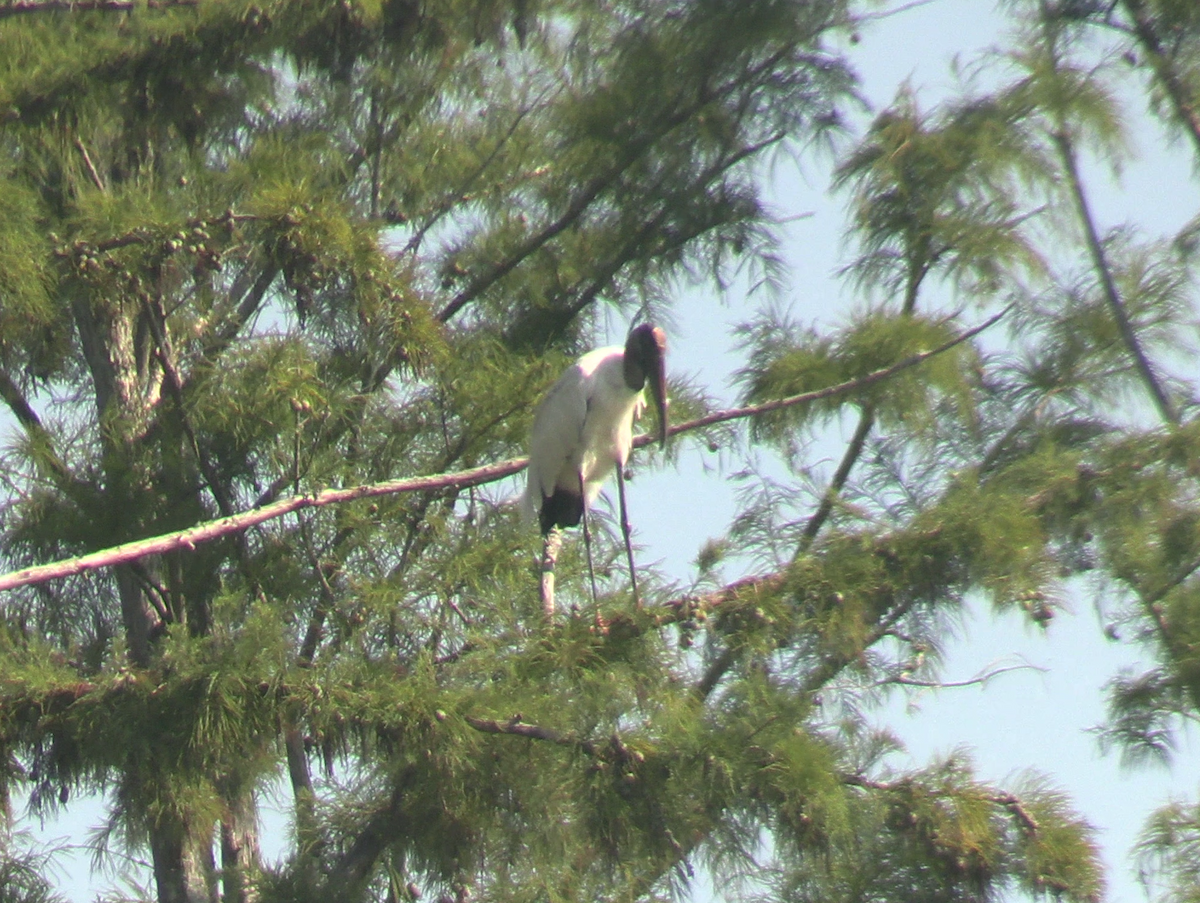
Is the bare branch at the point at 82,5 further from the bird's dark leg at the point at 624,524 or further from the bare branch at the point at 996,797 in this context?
the bare branch at the point at 996,797

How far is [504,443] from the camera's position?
10.7 ft

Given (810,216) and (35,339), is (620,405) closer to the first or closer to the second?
(810,216)

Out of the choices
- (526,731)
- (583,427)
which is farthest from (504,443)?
(526,731)

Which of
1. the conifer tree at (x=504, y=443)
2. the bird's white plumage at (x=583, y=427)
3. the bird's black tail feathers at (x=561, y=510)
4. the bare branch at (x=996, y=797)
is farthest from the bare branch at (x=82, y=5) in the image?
the bare branch at (x=996, y=797)

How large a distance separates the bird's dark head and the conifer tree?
0.53 ft

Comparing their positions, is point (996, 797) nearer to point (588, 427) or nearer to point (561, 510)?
point (588, 427)

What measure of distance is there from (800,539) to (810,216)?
0.70 meters

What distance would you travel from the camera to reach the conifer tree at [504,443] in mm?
2432

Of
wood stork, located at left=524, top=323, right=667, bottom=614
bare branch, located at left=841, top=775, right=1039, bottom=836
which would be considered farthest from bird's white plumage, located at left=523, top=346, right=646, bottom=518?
bare branch, located at left=841, top=775, right=1039, bottom=836

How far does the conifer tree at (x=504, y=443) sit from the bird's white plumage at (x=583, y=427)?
0.09 meters

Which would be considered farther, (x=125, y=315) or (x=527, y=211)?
(x=527, y=211)

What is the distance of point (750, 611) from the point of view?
2529 millimetres

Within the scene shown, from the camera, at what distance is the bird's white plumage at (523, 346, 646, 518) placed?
3.17 metres

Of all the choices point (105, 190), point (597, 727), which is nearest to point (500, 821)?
point (597, 727)
